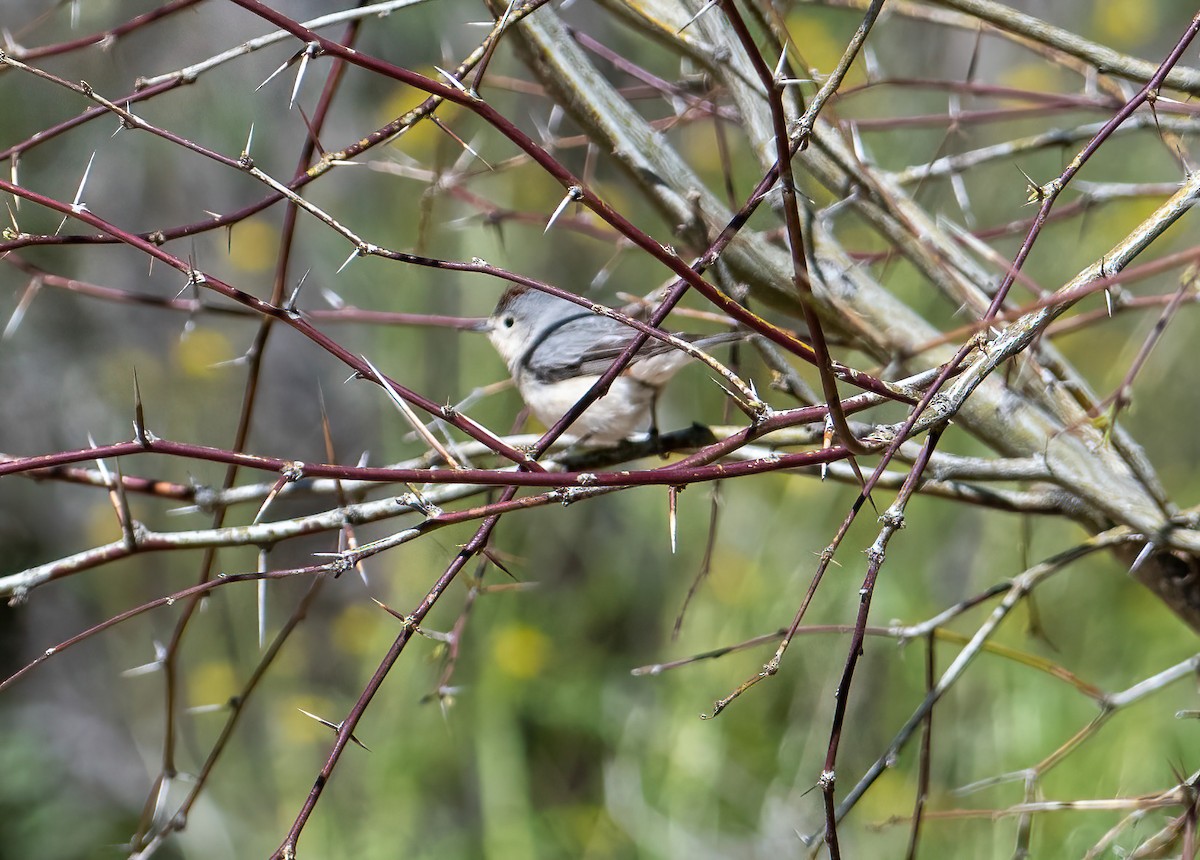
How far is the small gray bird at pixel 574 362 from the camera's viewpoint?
9.07ft

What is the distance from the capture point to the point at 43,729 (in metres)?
5.60

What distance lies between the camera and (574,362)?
3.01 metres

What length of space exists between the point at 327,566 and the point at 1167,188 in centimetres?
179

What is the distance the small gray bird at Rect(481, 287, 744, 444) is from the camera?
109 inches

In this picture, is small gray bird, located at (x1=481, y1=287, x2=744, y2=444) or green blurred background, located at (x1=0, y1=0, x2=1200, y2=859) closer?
small gray bird, located at (x1=481, y1=287, x2=744, y2=444)

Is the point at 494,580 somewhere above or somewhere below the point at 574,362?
below

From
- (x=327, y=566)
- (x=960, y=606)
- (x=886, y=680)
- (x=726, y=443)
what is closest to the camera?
(x=327, y=566)

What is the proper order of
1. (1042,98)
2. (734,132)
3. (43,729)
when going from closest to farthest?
(1042,98) → (734,132) → (43,729)

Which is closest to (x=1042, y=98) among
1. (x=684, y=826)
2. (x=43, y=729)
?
(x=684, y=826)

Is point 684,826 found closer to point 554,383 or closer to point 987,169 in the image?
point 554,383

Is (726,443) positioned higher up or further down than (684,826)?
higher up

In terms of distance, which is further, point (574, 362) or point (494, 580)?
point (494, 580)

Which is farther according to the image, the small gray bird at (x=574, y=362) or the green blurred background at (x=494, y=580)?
the green blurred background at (x=494, y=580)

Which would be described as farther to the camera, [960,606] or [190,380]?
[190,380]
